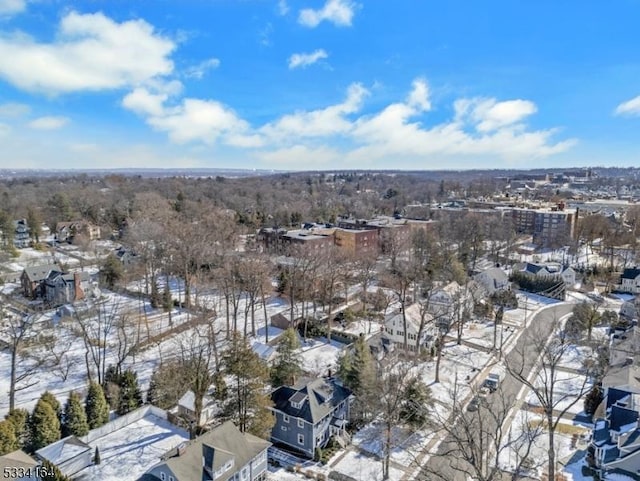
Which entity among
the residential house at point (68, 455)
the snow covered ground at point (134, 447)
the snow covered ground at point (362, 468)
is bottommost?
the snow covered ground at point (362, 468)

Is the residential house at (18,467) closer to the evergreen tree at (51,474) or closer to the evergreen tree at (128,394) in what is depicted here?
the evergreen tree at (51,474)

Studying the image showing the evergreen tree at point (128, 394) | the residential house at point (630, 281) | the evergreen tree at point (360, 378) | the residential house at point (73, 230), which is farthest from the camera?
the residential house at point (73, 230)

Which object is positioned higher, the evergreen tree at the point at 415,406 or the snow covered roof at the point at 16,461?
the snow covered roof at the point at 16,461

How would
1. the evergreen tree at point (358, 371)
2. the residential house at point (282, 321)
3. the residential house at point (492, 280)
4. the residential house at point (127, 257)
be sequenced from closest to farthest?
the evergreen tree at point (358, 371) → the residential house at point (282, 321) → the residential house at point (492, 280) → the residential house at point (127, 257)

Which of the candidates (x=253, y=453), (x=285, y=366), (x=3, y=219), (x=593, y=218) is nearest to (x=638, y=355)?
(x=285, y=366)

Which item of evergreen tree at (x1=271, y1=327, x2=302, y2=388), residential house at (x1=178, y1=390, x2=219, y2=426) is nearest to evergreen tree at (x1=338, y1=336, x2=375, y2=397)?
evergreen tree at (x1=271, y1=327, x2=302, y2=388)

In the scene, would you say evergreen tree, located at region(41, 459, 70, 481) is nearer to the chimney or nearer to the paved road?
the paved road

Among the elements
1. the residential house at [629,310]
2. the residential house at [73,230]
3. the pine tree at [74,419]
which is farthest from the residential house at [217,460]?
the residential house at [73,230]
